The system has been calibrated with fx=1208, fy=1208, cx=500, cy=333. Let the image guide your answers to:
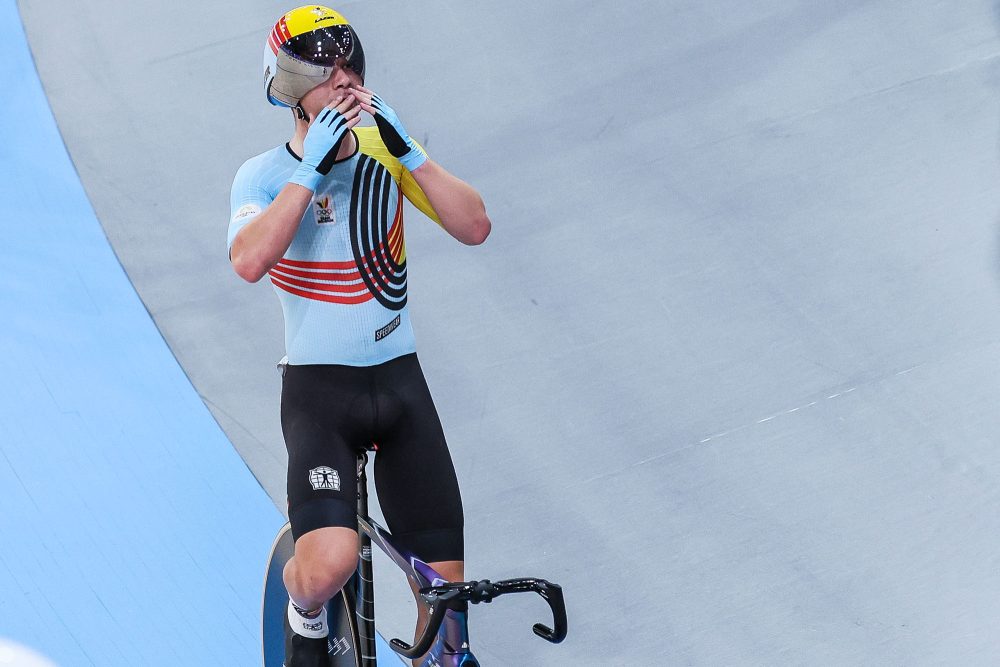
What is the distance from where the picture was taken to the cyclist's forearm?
250 cm

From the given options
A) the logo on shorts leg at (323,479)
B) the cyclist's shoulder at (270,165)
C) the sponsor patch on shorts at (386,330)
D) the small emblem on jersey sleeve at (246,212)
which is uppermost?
the cyclist's shoulder at (270,165)

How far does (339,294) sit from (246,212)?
10.7 inches

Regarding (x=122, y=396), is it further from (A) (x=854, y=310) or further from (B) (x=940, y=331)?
(B) (x=940, y=331)

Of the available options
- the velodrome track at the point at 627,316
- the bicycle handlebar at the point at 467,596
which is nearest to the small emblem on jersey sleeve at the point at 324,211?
the bicycle handlebar at the point at 467,596

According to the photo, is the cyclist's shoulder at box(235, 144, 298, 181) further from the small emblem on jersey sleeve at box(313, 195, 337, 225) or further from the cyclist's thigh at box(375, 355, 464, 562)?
the cyclist's thigh at box(375, 355, 464, 562)

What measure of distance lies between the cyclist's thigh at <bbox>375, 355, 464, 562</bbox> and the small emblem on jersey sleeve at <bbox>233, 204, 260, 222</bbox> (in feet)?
1.52

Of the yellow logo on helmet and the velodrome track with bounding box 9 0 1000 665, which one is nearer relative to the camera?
the yellow logo on helmet

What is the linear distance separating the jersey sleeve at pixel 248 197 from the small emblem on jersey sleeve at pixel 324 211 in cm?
11

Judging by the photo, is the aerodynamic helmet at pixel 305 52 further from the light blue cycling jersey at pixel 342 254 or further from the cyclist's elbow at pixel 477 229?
the cyclist's elbow at pixel 477 229

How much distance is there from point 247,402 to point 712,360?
165cm

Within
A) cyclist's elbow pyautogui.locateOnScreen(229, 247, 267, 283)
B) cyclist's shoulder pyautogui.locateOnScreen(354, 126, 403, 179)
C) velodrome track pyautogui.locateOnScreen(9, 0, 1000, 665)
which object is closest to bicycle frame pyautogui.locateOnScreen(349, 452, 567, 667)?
cyclist's elbow pyautogui.locateOnScreen(229, 247, 267, 283)

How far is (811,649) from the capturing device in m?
3.45

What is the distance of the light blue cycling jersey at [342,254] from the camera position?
2.68 metres

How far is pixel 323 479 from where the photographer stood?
2.62m
